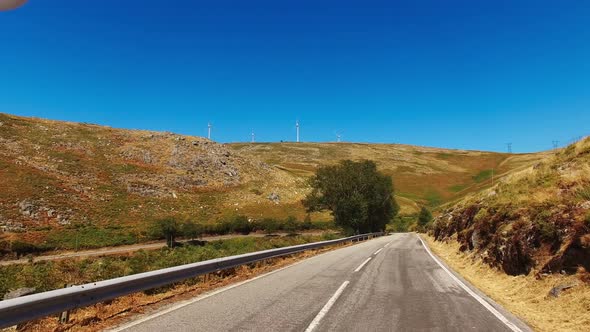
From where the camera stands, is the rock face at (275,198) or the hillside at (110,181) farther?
the rock face at (275,198)

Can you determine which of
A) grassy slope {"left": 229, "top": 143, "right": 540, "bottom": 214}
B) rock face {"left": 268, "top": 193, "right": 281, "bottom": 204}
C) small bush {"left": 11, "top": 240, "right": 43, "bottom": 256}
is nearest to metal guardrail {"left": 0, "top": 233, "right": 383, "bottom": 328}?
small bush {"left": 11, "top": 240, "right": 43, "bottom": 256}

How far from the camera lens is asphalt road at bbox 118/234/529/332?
6734 mm

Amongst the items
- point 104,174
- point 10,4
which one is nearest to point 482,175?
point 104,174

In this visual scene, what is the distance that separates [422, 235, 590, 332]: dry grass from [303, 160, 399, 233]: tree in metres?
41.2

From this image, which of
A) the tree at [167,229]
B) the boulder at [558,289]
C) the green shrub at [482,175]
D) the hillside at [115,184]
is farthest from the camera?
the green shrub at [482,175]

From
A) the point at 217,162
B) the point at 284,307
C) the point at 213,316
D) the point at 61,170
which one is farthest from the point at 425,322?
the point at 217,162

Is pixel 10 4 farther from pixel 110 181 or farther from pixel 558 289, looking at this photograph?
pixel 110 181

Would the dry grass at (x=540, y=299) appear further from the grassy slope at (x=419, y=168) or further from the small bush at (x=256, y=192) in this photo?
the grassy slope at (x=419, y=168)

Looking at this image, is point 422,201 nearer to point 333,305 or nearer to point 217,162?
point 217,162

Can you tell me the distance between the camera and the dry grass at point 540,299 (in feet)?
24.4

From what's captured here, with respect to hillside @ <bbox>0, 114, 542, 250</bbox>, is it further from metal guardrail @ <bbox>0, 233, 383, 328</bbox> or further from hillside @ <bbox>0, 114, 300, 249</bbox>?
metal guardrail @ <bbox>0, 233, 383, 328</bbox>

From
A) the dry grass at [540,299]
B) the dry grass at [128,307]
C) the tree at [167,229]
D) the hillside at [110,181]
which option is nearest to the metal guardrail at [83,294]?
the dry grass at [128,307]

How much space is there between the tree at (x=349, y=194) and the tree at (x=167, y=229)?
19.5 m

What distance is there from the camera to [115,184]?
66125 millimetres
